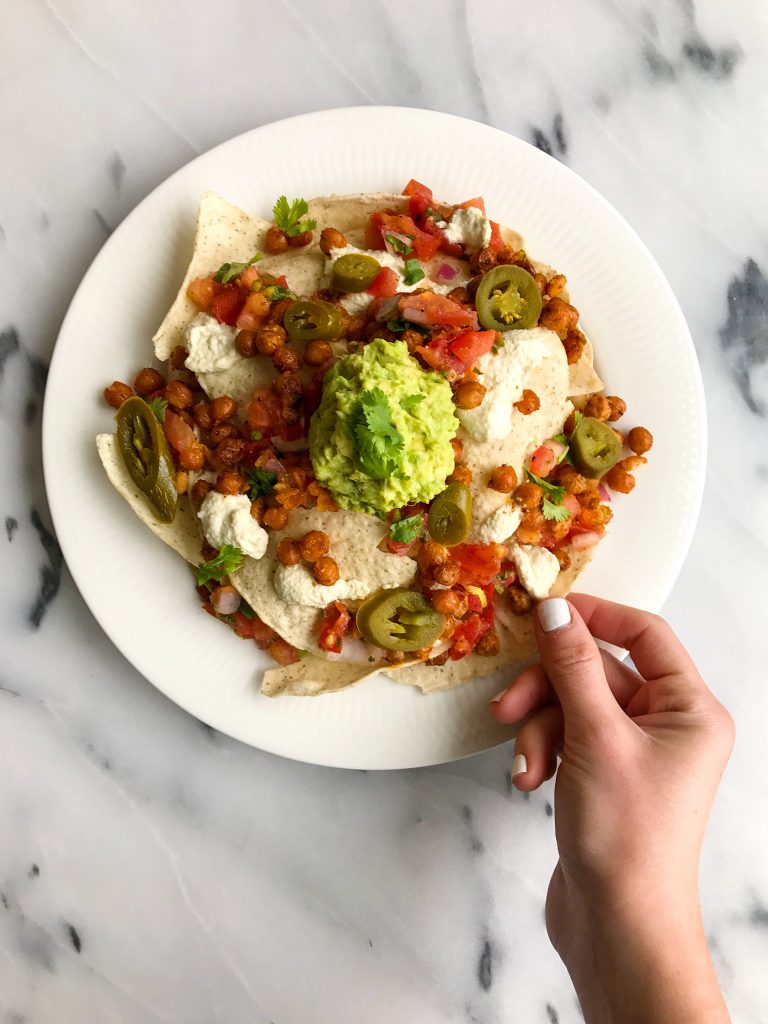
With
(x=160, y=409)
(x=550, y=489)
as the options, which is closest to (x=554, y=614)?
(x=550, y=489)

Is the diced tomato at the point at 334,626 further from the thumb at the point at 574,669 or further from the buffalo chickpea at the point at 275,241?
the buffalo chickpea at the point at 275,241

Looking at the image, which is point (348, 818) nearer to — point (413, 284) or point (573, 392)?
point (573, 392)

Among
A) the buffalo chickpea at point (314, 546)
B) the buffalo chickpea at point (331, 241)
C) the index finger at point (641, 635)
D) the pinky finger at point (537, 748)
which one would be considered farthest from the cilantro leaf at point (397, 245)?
the pinky finger at point (537, 748)

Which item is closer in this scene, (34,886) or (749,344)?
(34,886)

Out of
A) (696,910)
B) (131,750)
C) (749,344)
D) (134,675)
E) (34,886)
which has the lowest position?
(34,886)

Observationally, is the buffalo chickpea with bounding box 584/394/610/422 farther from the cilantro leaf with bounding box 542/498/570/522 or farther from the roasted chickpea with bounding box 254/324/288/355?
the roasted chickpea with bounding box 254/324/288/355

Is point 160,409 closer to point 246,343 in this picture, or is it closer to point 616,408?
point 246,343

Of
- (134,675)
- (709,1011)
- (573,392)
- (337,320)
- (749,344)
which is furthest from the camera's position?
(749,344)

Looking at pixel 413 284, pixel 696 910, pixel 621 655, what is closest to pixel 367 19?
pixel 413 284
